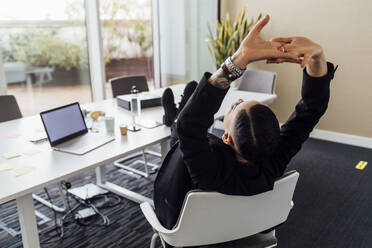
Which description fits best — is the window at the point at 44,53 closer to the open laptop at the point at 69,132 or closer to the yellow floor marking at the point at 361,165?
the open laptop at the point at 69,132

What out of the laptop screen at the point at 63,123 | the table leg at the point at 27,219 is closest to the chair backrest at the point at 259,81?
the laptop screen at the point at 63,123

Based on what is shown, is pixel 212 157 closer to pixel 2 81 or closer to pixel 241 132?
pixel 241 132

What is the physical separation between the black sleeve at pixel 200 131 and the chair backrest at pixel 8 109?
2200mm

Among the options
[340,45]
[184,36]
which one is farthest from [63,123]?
[340,45]

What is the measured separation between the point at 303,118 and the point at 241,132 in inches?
16.2

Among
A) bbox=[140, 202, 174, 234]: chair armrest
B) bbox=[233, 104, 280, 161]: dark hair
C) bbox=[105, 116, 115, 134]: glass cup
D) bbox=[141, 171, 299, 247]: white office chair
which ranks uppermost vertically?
bbox=[233, 104, 280, 161]: dark hair

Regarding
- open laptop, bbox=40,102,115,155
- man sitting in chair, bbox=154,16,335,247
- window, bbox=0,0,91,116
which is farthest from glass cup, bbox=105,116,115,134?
window, bbox=0,0,91,116

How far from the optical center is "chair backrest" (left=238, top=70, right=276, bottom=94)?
4.02 m

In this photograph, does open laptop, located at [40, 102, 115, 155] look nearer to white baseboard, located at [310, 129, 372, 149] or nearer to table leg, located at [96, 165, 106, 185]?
table leg, located at [96, 165, 106, 185]

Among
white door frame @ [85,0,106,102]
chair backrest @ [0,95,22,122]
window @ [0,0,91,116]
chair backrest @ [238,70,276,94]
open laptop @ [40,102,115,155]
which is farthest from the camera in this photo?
white door frame @ [85,0,106,102]

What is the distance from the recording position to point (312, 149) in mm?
4418

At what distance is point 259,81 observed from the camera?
13.7 ft

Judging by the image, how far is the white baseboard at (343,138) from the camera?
451cm

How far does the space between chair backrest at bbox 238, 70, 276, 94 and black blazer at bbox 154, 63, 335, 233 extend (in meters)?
2.54
